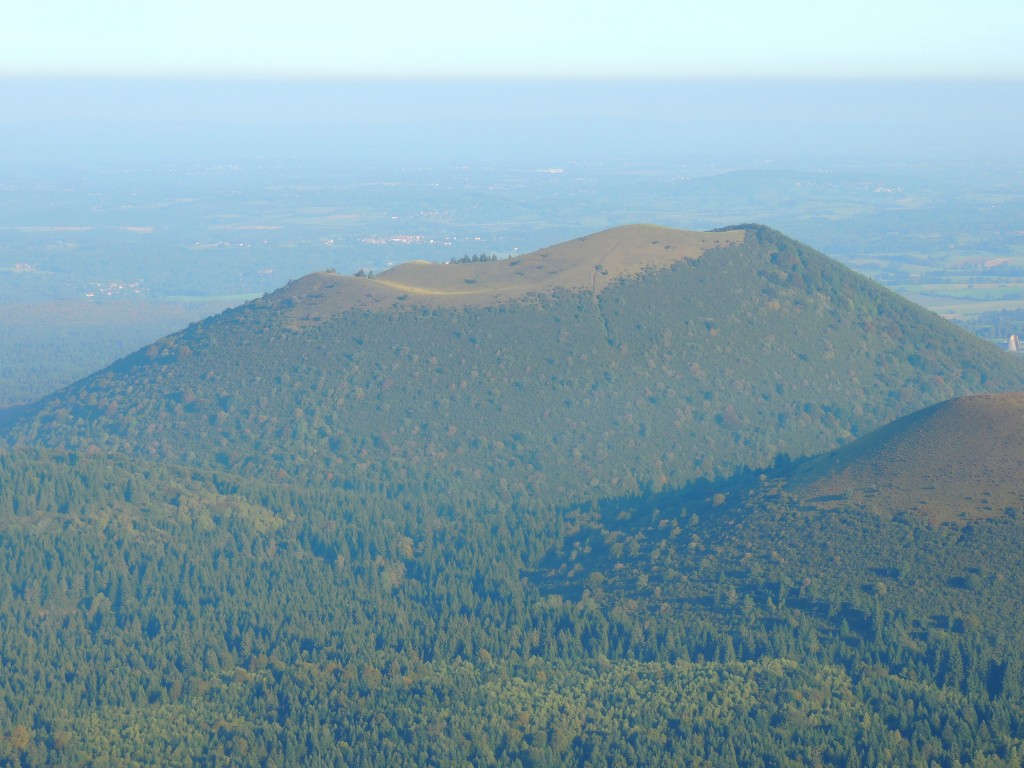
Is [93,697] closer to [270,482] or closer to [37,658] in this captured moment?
[37,658]

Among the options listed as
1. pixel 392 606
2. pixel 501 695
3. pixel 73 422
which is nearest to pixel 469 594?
pixel 392 606

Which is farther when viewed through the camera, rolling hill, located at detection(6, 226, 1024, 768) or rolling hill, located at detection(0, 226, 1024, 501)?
rolling hill, located at detection(0, 226, 1024, 501)

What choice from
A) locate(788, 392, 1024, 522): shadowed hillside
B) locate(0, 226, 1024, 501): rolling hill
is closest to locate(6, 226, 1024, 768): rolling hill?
locate(788, 392, 1024, 522): shadowed hillside

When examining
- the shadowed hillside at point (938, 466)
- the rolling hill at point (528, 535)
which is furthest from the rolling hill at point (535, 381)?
the shadowed hillside at point (938, 466)

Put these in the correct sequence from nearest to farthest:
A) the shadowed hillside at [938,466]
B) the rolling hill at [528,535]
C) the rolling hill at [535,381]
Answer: the rolling hill at [528,535] → the shadowed hillside at [938,466] → the rolling hill at [535,381]

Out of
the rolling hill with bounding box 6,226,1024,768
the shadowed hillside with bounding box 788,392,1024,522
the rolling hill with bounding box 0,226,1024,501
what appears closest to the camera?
the rolling hill with bounding box 6,226,1024,768

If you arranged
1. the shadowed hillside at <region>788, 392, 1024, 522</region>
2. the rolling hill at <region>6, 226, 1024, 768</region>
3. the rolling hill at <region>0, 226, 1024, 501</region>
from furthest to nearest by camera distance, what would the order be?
the rolling hill at <region>0, 226, 1024, 501</region>, the shadowed hillside at <region>788, 392, 1024, 522</region>, the rolling hill at <region>6, 226, 1024, 768</region>

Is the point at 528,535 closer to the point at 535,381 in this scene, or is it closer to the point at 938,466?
the point at 938,466

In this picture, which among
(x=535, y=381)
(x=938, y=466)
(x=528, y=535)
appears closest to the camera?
(x=938, y=466)

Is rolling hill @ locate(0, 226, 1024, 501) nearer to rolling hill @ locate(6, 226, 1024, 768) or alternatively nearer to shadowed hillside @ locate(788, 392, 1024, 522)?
rolling hill @ locate(6, 226, 1024, 768)

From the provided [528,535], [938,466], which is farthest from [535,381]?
[938,466]

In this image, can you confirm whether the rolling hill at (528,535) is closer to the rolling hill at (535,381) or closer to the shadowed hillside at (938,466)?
the shadowed hillside at (938,466)
